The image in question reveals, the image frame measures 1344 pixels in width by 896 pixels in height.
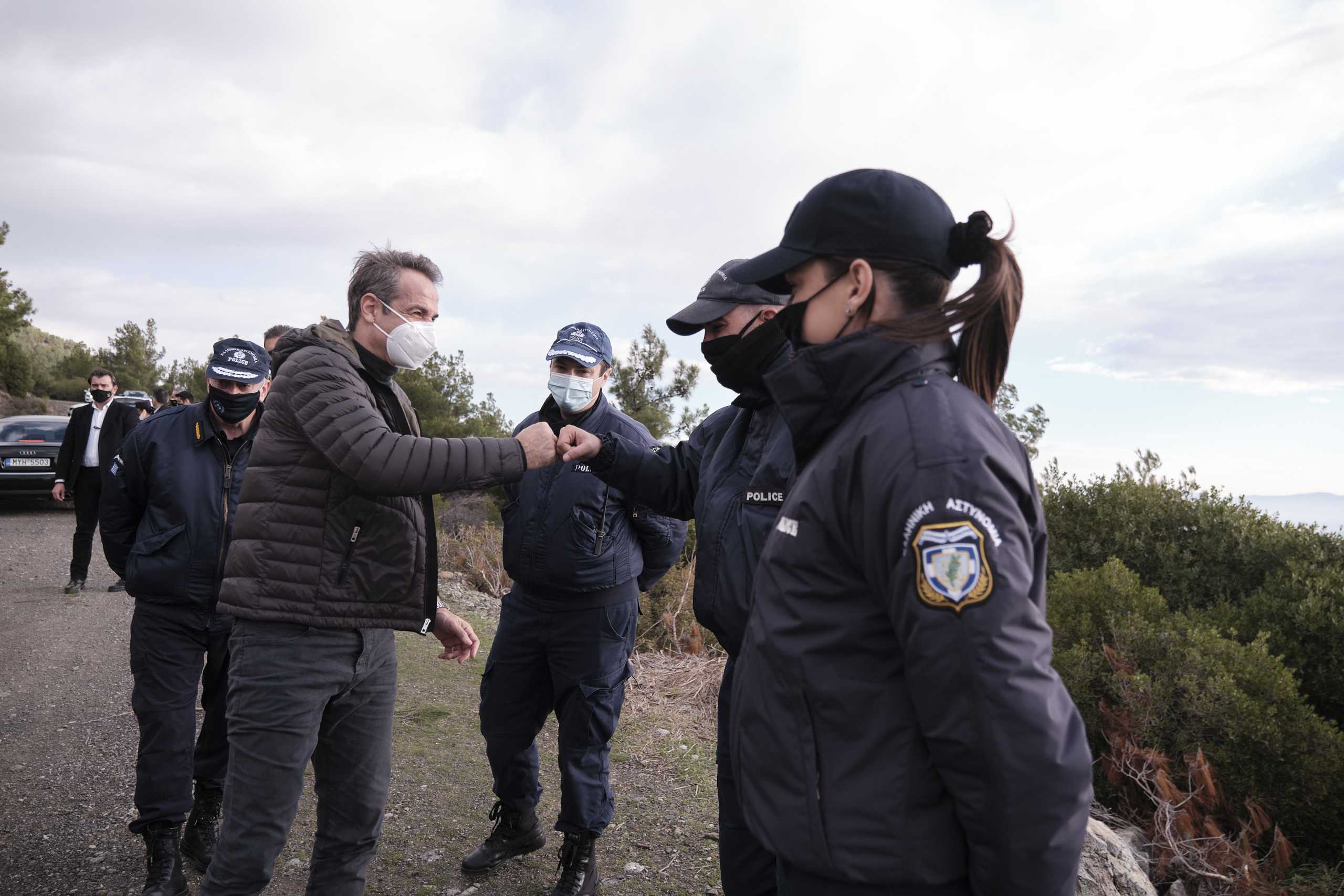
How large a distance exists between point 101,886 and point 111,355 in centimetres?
4381

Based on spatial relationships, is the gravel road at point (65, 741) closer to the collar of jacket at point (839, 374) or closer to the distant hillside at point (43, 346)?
the collar of jacket at point (839, 374)

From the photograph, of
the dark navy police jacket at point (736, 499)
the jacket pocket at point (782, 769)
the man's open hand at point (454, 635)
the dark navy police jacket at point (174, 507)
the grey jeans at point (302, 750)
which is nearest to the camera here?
the jacket pocket at point (782, 769)

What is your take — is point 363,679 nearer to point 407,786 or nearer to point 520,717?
point 520,717

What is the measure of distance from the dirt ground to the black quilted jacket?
1.87 meters

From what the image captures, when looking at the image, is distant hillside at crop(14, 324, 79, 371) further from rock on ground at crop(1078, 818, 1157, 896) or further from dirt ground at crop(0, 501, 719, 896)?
rock on ground at crop(1078, 818, 1157, 896)

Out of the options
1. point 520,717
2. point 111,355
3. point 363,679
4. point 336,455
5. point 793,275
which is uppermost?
point 111,355

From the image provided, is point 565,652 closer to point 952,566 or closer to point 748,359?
point 748,359

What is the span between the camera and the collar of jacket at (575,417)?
4.29 meters

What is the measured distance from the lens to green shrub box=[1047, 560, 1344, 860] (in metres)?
4.43

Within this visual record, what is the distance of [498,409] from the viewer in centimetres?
1641

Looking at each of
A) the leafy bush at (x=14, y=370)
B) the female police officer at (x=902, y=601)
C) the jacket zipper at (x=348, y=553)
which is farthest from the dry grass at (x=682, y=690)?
the leafy bush at (x=14, y=370)

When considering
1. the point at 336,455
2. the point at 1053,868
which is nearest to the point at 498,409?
the point at 336,455

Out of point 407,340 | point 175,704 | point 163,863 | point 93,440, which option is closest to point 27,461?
point 93,440

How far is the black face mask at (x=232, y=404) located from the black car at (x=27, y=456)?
13465 millimetres
